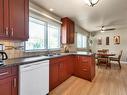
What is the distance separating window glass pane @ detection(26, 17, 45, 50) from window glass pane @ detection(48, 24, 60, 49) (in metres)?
0.38

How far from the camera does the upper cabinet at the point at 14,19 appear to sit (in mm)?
2039

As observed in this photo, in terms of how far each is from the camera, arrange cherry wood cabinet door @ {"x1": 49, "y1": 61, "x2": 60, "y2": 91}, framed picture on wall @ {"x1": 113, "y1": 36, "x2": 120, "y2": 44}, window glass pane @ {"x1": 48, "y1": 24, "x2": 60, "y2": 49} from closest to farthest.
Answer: cherry wood cabinet door @ {"x1": 49, "y1": 61, "x2": 60, "y2": 91} → window glass pane @ {"x1": 48, "y1": 24, "x2": 60, "y2": 49} → framed picture on wall @ {"x1": 113, "y1": 36, "x2": 120, "y2": 44}

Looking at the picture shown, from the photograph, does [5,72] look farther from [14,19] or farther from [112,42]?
[112,42]

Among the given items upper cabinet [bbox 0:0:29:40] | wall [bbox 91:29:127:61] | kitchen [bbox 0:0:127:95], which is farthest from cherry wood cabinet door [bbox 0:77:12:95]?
wall [bbox 91:29:127:61]

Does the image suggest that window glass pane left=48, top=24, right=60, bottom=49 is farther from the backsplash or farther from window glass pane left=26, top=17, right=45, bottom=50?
the backsplash

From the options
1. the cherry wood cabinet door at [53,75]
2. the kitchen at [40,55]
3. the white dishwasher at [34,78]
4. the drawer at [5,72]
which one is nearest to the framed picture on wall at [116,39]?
the kitchen at [40,55]

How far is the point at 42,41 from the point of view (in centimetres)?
392

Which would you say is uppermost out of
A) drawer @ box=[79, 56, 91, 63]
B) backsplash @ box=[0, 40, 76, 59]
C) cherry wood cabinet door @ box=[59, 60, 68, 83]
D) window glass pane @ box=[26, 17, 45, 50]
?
window glass pane @ box=[26, 17, 45, 50]

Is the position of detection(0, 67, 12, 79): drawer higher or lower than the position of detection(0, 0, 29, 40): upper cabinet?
lower

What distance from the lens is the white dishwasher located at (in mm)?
2031

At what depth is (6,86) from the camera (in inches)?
69.3

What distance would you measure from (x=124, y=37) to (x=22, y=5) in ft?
26.3

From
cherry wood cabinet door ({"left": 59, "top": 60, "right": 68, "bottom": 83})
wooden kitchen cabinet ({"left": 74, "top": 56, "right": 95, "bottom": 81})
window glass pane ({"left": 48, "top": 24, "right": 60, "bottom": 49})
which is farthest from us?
window glass pane ({"left": 48, "top": 24, "right": 60, "bottom": 49})

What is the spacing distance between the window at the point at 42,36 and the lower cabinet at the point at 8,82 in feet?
4.38
